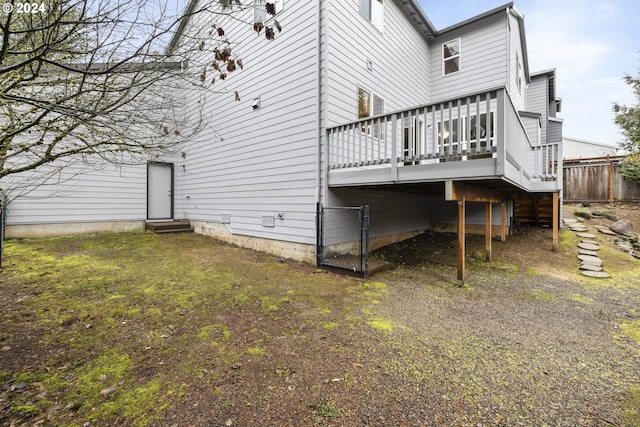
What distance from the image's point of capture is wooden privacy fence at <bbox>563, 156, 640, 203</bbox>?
1084cm

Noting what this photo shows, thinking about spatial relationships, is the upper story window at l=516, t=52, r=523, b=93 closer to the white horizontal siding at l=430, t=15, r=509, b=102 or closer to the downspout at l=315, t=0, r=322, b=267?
the white horizontal siding at l=430, t=15, r=509, b=102

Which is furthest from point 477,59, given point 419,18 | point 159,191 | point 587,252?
point 159,191

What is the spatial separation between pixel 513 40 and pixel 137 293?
41.8ft

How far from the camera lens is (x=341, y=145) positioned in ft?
19.6

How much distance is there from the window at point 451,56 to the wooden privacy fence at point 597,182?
7.02 meters

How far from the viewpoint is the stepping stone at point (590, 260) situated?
6048 mm

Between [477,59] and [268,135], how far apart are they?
7.59m

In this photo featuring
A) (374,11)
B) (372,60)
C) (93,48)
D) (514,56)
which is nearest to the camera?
(93,48)

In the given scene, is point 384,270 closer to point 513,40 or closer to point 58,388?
point 58,388

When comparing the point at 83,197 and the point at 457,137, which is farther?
the point at 83,197

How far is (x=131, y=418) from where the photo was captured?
72.1 inches

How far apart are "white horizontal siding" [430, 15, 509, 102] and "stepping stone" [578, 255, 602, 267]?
5.28 metres
